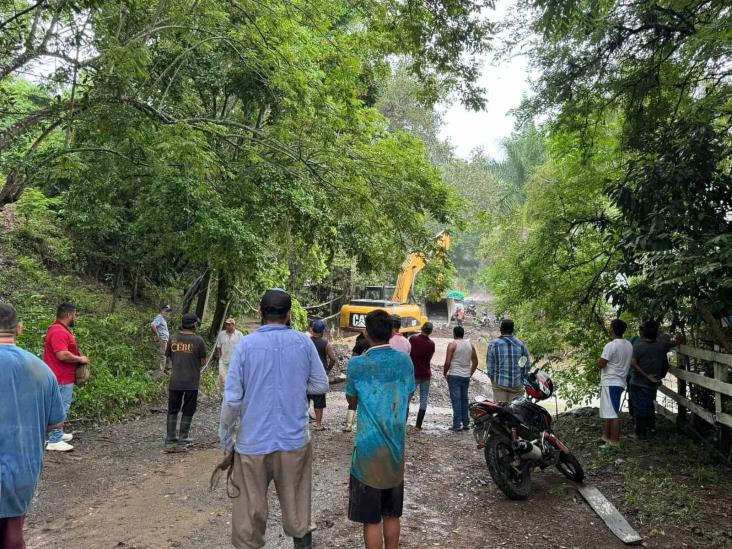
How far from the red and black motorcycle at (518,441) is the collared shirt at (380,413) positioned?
235 cm

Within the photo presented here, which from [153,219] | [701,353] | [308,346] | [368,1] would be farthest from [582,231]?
[153,219]

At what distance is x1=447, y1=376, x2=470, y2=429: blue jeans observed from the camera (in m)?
9.27

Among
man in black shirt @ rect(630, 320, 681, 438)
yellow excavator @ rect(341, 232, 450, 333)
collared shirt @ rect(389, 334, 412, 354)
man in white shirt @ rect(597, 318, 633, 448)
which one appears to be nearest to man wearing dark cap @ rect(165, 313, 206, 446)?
collared shirt @ rect(389, 334, 412, 354)

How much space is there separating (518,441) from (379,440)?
2679 mm

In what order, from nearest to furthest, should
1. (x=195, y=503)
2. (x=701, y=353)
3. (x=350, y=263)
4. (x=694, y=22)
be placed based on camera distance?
1. (x=195, y=503)
2. (x=701, y=353)
3. (x=694, y=22)
4. (x=350, y=263)

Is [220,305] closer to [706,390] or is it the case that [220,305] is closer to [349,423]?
[349,423]

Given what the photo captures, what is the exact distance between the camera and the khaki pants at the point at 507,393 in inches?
311

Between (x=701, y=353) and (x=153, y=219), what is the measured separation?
979cm

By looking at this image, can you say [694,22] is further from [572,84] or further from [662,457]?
[662,457]

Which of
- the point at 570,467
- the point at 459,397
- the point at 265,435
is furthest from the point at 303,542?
the point at 459,397

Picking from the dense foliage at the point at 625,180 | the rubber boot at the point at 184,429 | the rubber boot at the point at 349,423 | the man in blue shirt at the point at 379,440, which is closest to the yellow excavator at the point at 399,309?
the dense foliage at the point at 625,180

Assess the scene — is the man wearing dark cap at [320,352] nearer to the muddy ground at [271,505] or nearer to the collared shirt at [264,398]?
the muddy ground at [271,505]

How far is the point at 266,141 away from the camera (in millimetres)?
10234

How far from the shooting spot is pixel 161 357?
12195mm
